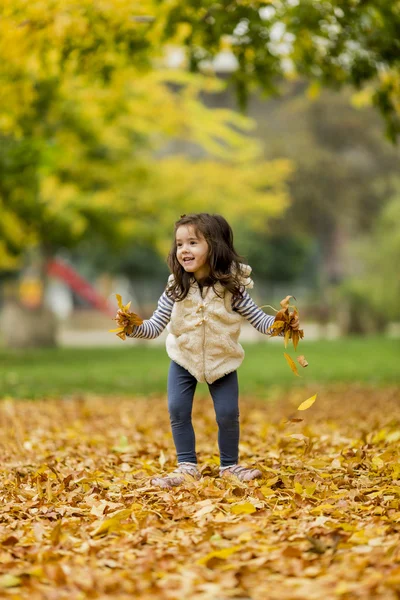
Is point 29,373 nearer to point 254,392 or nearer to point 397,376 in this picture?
point 254,392

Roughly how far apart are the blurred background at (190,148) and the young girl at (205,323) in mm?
246

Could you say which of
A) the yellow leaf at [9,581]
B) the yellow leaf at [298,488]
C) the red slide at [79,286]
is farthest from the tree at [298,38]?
the red slide at [79,286]

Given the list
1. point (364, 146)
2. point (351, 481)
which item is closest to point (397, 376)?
point (351, 481)

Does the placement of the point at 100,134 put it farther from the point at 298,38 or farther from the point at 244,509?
the point at 244,509

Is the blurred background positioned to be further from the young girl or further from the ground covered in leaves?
the ground covered in leaves

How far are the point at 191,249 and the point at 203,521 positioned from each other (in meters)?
1.44

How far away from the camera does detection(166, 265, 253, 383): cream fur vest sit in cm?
435

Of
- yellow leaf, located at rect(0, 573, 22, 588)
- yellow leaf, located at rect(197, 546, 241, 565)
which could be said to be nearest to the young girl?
yellow leaf, located at rect(197, 546, 241, 565)

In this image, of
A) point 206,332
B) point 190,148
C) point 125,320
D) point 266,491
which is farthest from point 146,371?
point 190,148

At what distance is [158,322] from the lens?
4414 millimetres

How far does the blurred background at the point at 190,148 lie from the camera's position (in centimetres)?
717

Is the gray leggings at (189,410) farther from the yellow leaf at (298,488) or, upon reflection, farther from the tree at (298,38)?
the tree at (298,38)

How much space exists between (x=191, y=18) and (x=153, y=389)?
528cm

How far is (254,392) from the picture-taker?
10.5 meters
